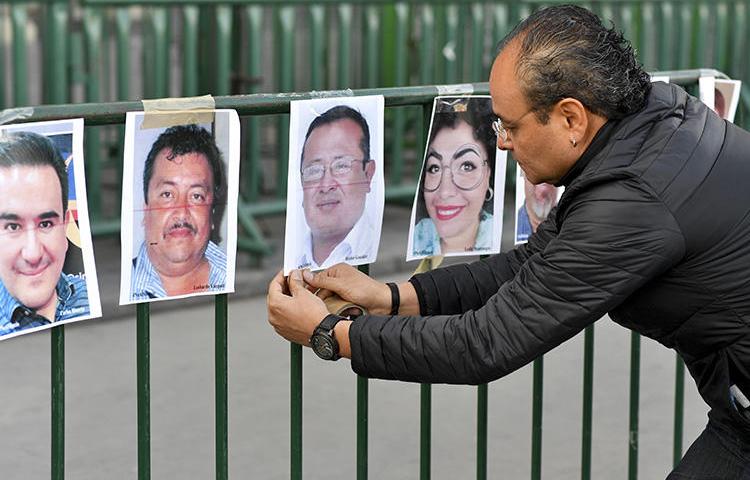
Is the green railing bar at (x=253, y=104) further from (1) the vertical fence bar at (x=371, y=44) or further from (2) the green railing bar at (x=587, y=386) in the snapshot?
(1) the vertical fence bar at (x=371, y=44)

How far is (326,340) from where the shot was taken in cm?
Result: 282

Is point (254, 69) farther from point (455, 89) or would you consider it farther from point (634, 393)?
point (455, 89)

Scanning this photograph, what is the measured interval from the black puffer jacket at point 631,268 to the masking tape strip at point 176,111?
19.8 inches

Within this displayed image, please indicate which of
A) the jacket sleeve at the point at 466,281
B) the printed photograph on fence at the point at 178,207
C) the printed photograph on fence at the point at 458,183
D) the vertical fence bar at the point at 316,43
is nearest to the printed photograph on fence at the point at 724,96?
the printed photograph on fence at the point at 458,183

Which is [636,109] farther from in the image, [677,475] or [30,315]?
[30,315]

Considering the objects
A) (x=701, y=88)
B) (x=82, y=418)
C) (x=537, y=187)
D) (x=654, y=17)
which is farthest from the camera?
(x=654, y=17)

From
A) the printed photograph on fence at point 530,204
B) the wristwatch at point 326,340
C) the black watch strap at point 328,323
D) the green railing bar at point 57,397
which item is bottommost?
the green railing bar at point 57,397

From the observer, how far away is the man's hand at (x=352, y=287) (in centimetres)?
305

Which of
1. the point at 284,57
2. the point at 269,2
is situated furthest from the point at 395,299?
the point at 284,57

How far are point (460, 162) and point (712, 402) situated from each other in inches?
31.4

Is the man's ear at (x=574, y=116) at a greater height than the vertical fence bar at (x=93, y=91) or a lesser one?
lesser

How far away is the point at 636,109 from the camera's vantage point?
110 inches

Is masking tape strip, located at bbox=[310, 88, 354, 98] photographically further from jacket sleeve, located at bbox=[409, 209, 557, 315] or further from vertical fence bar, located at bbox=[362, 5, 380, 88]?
vertical fence bar, located at bbox=[362, 5, 380, 88]

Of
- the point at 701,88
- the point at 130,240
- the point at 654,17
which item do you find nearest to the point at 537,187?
the point at 701,88
